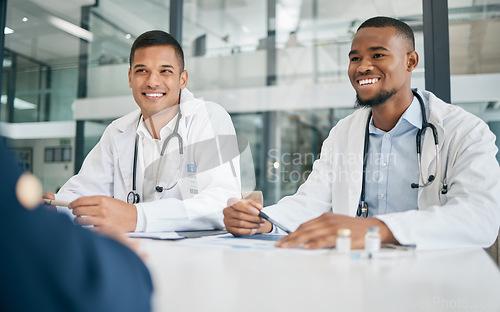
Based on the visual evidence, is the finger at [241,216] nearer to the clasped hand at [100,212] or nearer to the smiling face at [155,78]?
the clasped hand at [100,212]

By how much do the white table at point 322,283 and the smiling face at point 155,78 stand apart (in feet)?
4.47

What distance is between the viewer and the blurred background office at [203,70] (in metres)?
3.65

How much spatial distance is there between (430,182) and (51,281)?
4.69ft

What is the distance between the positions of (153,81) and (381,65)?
1084mm

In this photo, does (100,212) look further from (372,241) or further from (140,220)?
(372,241)

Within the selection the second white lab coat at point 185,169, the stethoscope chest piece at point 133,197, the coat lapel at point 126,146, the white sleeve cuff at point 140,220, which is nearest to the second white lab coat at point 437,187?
the second white lab coat at point 185,169

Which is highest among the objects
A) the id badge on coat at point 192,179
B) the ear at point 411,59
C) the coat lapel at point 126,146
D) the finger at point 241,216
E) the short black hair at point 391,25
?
the short black hair at point 391,25

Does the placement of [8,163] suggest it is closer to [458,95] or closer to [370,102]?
[370,102]

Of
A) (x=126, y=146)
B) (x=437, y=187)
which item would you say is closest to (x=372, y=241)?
(x=437, y=187)

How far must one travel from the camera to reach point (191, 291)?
596 mm

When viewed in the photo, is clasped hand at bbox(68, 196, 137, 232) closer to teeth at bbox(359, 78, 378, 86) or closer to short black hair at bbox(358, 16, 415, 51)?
teeth at bbox(359, 78, 378, 86)

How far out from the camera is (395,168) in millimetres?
1755

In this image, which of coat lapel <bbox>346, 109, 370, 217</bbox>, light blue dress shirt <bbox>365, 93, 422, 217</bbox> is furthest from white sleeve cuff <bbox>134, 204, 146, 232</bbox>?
light blue dress shirt <bbox>365, 93, 422, 217</bbox>

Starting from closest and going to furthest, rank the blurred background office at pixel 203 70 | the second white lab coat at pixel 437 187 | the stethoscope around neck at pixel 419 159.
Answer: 1. the second white lab coat at pixel 437 187
2. the stethoscope around neck at pixel 419 159
3. the blurred background office at pixel 203 70
